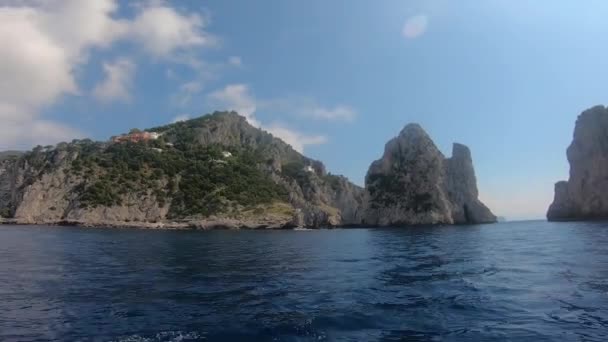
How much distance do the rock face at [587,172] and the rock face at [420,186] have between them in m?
26.6

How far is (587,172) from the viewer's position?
147375mm

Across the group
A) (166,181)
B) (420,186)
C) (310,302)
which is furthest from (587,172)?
(310,302)

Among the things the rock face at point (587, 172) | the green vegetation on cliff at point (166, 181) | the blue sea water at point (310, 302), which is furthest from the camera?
the green vegetation on cliff at point (166, 181)

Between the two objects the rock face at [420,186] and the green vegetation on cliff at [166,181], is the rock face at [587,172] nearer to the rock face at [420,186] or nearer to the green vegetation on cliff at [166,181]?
the rock face at [420,186]

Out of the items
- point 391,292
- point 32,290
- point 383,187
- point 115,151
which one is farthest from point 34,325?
point 115,151

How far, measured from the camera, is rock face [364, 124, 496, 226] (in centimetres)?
15588

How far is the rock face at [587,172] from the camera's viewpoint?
141750 millimetres

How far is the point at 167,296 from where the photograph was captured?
70.6 feet

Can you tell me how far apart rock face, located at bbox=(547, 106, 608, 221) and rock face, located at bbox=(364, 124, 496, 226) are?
2658 centimetres

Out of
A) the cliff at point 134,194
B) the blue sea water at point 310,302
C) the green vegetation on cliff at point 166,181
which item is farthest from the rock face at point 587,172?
the blue sea water at point 310,302

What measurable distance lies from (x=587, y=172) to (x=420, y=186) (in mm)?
54701

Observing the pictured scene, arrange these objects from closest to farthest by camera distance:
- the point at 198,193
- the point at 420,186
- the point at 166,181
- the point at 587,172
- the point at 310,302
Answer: the point at 310,302
the point at 587,172
the point at 420,186
the point at 198,193
the point at 166,181

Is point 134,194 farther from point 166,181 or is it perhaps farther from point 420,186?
point 420,186

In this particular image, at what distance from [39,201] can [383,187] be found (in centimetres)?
12294
